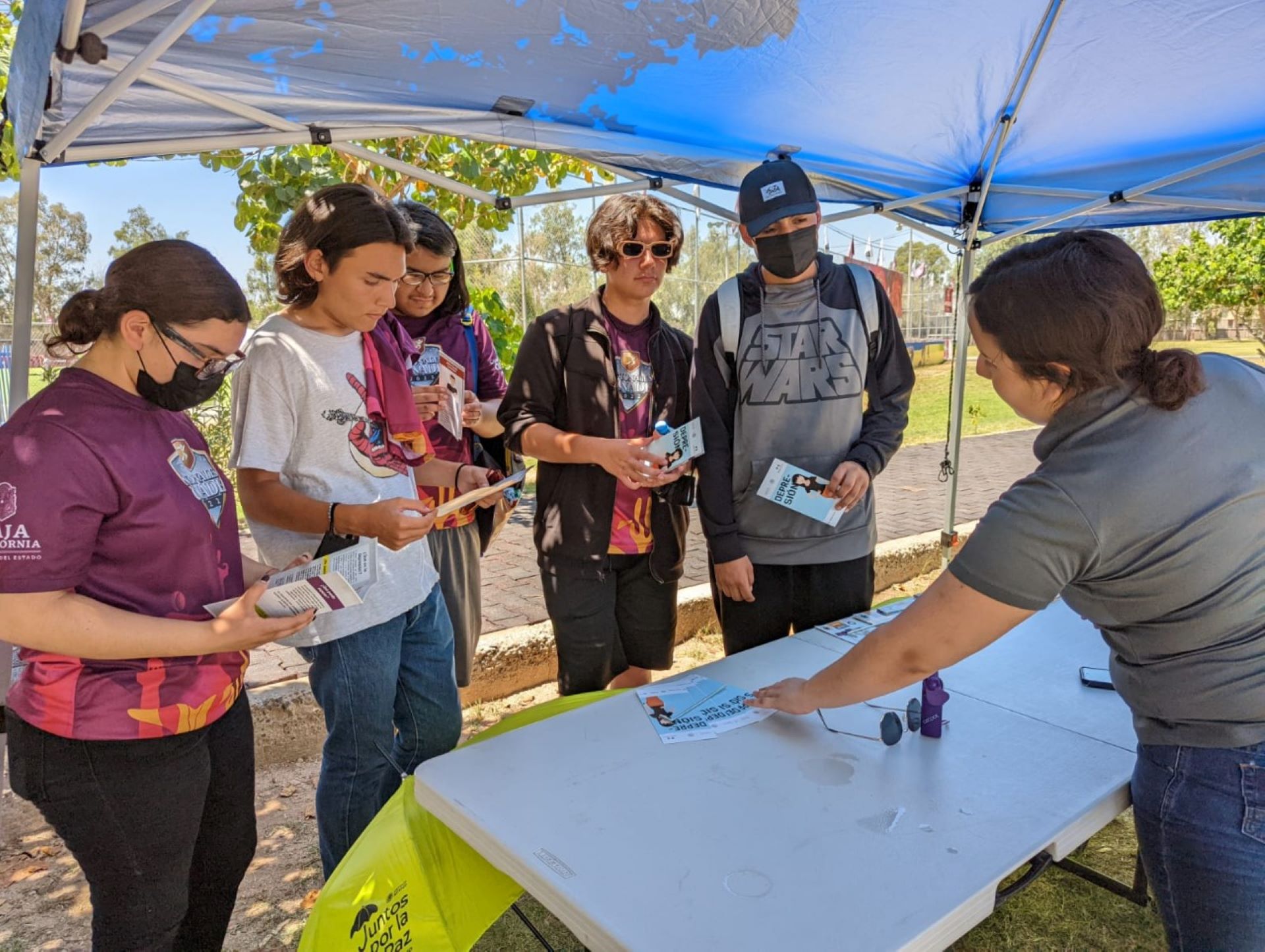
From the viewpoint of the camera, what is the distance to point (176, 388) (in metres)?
1.42

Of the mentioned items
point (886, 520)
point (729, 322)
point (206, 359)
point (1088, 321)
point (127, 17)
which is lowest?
point (886, 520)

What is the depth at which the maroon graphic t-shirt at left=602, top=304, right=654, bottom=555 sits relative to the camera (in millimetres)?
2455

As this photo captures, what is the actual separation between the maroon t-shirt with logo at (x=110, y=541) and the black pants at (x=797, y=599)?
1404 millimetres

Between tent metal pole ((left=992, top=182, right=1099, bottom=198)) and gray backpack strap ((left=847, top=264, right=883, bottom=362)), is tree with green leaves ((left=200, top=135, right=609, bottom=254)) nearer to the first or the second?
gray backpack strap ((left=847, top=264, right=883, bottom=362))

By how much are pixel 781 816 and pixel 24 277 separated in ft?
6.81

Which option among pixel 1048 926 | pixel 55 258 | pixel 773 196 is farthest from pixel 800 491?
pixel 55 258

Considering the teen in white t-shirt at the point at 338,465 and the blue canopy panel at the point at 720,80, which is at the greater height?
the blue canopy panel at the point at 720,80

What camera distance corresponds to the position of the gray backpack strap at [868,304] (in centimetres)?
232

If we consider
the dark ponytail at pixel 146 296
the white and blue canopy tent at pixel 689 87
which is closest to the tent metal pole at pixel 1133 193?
the white and blue canopy tent at pixel 689 87

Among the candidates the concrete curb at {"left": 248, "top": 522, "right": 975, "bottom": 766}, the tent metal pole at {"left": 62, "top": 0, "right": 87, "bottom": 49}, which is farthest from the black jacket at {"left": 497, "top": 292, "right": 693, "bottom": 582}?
the tent metal pole at {"left": 62, "top": 0, "right": 87, "bottom": 49}

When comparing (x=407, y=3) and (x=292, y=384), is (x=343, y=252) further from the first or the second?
(x=407, y=3)

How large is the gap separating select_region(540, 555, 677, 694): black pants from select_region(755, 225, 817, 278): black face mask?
3.19ft

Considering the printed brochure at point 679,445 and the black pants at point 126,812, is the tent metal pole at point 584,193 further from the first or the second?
the black pants at point 126,812

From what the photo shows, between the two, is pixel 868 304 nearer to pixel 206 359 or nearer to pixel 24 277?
pixel 206 359
